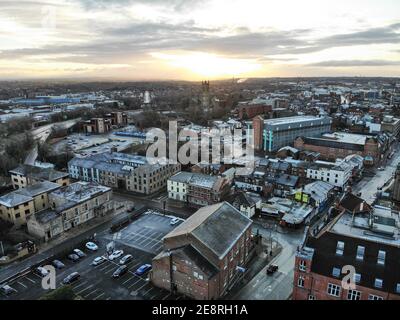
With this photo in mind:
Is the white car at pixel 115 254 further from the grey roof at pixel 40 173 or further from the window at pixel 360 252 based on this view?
the window at pixel 360 252

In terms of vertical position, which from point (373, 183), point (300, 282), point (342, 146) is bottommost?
point (373, 183)

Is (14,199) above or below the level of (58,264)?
above

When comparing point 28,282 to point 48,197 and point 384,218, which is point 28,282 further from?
point 384,218

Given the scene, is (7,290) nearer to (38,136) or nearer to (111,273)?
(111,273)

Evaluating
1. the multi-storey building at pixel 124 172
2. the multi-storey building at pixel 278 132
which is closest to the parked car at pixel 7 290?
the multi-storey building at pixel 124 172

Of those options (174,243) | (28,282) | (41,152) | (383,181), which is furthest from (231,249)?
(41,152)

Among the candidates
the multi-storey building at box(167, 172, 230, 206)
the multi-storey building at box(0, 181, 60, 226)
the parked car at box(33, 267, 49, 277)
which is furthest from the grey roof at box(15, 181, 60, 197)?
the multi-storey building at box(167, 172, 230, 206)

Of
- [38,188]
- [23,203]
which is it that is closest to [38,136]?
[38,188]
